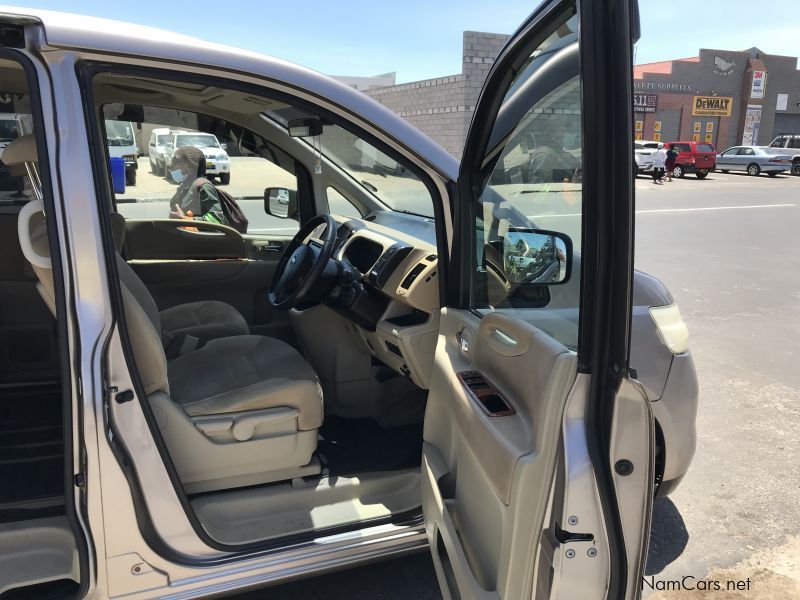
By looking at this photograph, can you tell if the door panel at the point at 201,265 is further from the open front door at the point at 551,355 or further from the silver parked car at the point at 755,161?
the silver parked car at the point at 755,161

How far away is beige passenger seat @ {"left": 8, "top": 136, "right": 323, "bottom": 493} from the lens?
1752 millimetres

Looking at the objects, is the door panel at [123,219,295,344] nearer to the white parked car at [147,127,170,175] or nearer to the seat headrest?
the white parked car at [147,127,170,175]

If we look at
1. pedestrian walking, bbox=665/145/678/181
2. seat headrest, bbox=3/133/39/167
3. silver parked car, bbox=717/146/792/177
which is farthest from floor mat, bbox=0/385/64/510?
silver parked car, bbox=717/146/792/177

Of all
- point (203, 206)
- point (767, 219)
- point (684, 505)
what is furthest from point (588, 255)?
point (767, 219)

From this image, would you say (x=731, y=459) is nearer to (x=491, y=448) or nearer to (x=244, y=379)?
(x=491, y=448)

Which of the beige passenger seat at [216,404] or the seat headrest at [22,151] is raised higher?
the seat headrest at [22,151]

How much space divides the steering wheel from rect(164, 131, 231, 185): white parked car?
1150 mm

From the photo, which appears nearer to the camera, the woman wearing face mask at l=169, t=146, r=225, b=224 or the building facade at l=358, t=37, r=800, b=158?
the woman wearing face mask at l=169, t=146, r=225, b=224

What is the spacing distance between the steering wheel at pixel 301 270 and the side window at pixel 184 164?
0.99 meters

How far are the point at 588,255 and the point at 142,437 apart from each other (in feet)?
4.11

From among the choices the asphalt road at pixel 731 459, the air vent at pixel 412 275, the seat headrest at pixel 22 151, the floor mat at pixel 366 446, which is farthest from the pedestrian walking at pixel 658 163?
the seat headrest at pixel 22 151

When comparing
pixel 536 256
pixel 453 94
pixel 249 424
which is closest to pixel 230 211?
pixel 249 424

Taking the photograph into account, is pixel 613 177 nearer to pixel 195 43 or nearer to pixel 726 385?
pixel 195 43

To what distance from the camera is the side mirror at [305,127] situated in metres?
2.56
